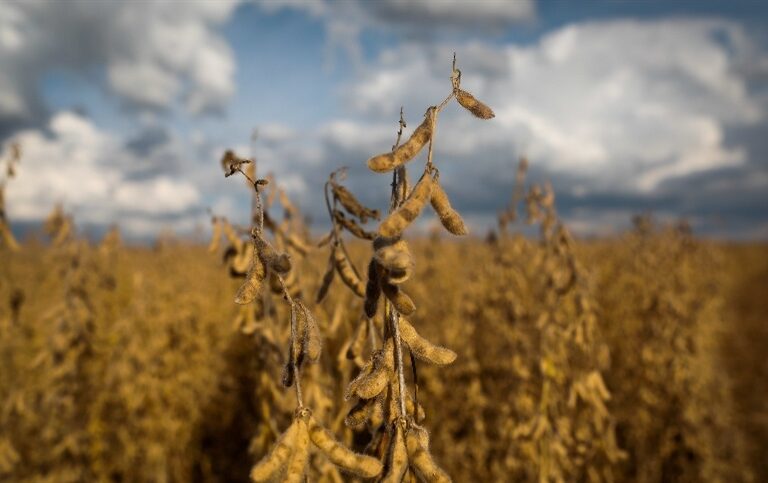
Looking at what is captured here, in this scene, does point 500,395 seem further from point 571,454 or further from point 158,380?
point 158,380

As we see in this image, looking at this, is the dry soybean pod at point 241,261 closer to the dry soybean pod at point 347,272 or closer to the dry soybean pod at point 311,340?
the dry soybean pod at point 347,272

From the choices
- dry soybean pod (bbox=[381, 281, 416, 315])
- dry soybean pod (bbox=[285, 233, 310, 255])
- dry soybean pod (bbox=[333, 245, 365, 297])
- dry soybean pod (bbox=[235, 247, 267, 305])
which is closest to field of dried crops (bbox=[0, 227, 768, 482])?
dry soybean pod (bbox=[285, 233, 310, 255])

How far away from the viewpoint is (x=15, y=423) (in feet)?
19.0

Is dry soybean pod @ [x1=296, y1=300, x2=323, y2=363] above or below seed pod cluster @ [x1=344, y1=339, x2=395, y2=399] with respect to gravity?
above

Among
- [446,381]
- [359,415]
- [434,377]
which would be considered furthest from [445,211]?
[446,381]

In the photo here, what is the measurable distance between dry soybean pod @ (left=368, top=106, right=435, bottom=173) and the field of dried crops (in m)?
0.92

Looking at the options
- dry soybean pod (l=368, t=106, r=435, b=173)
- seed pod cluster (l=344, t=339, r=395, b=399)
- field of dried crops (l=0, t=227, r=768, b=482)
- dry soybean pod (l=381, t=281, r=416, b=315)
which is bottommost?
field of dried crops (l=0, t=227, r=768, b=482)

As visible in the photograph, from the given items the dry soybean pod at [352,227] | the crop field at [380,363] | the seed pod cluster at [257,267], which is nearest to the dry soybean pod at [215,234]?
the crop field at [380,363]

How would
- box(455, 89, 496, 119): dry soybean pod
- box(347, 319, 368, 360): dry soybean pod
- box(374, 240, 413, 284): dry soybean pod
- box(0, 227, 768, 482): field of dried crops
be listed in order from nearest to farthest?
1. box(374, 240, 413, 284): dry soybean pod
2. box(455, 89, 496, 119): dry soybean pod
3. box(347, 319, 368, 360): dry soybean pod
4. box(0, 227, 768, 482): field of dried crops

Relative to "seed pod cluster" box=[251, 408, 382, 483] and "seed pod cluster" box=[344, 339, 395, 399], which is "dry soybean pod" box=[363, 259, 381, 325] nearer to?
"seed pod cluster" box=[344, 339, 395, 399]

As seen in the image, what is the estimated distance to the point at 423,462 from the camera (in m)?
1.05

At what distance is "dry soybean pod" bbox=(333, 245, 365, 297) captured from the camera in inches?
64.4

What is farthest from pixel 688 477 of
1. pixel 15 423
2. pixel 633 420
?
pixel 15 423

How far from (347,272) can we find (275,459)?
704mm
